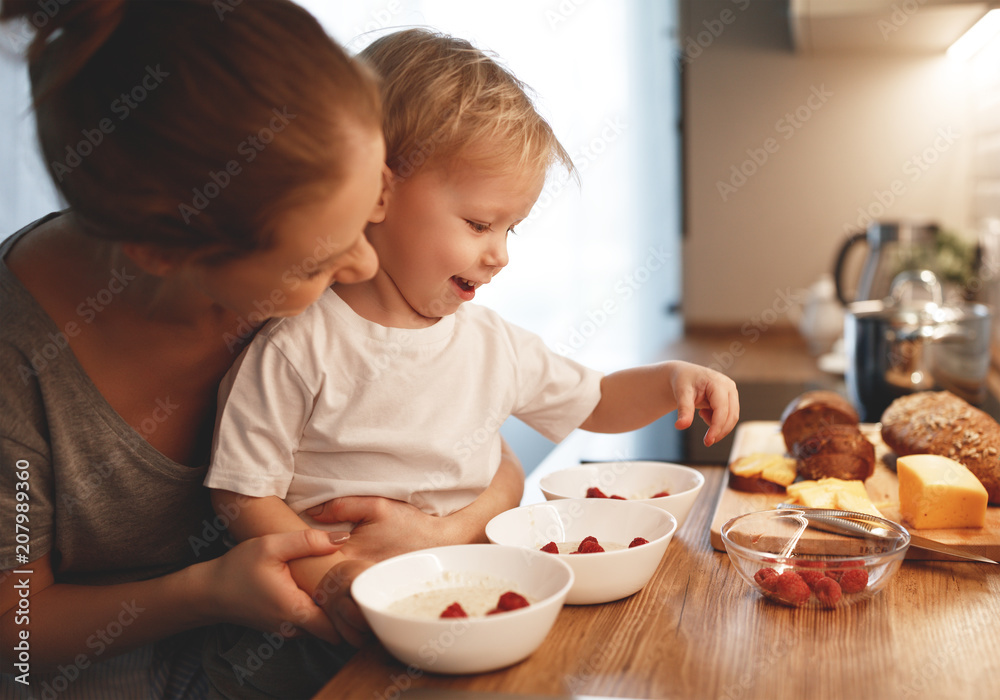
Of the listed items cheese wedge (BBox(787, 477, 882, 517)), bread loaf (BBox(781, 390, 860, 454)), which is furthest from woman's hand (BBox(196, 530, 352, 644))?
bread loaf (BBox(781, 390, 860, 454))

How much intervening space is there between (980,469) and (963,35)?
213 centimetres

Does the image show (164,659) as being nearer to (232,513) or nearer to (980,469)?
(232,513)

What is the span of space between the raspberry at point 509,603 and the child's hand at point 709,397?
348mm

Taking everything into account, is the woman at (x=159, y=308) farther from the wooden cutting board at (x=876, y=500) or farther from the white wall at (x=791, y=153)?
the white wall at (x=791, y=153)

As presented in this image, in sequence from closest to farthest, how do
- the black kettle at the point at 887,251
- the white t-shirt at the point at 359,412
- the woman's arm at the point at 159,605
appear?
the woman's arm at the point at 159,605, the white t-shirt at the point at 359,412, the black kettle at the point at 887,251

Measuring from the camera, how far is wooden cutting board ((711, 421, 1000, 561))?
846mm

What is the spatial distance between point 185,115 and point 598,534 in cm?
54

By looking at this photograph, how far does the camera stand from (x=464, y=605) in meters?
0.67

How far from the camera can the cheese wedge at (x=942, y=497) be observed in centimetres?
89

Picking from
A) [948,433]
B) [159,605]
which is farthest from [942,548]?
[159,605]

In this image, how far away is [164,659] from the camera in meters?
0.90

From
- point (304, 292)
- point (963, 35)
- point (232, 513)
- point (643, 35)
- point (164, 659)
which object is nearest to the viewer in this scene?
point (304, 292)

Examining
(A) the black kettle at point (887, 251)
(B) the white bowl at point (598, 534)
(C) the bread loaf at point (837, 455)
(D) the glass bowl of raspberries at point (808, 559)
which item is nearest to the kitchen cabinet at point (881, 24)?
(A) the black kettle at point (887, 251)

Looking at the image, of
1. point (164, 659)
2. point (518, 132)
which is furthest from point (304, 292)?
point (164, 659)
